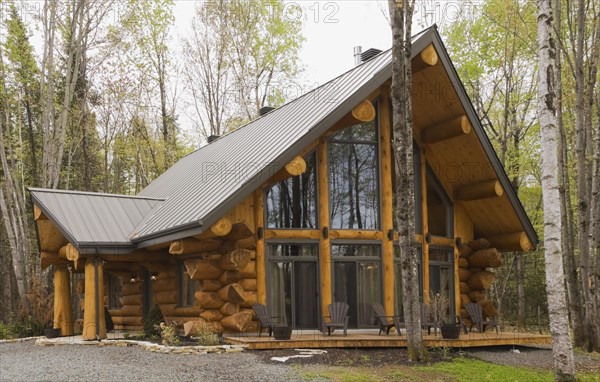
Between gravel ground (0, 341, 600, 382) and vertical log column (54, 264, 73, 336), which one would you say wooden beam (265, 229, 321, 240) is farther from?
vertical log column (54, 264, 73, 336)

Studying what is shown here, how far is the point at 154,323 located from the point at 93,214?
9.70ft

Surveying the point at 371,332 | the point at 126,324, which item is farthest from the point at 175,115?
the point at 371,332

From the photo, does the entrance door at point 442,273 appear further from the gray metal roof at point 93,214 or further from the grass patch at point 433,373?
the gray metal roof at point 93,214

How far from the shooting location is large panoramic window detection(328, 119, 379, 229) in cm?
1384

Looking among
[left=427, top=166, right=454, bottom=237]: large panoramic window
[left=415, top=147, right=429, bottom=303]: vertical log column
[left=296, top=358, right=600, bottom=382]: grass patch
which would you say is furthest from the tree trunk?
[left=427, top=166, right=454, bottom=237]: large panoramic window

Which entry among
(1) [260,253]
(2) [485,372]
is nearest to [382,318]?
(1) [260,253]

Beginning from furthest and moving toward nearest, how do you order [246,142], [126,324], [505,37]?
[505,37] → [126,324] → [246,142]

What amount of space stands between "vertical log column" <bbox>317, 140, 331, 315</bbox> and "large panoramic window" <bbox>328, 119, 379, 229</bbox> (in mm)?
312

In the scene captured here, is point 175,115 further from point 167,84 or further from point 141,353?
point 141,353

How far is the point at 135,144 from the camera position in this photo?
28250 millimetres

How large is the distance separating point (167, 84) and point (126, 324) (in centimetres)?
1442

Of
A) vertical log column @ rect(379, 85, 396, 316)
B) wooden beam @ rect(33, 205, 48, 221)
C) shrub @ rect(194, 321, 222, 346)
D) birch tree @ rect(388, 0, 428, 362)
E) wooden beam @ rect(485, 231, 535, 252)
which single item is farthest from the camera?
wooden beam @ rect(485, 231, 535, 252)

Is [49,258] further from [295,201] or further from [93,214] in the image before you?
[295,201]

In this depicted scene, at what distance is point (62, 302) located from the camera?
15.8 m
